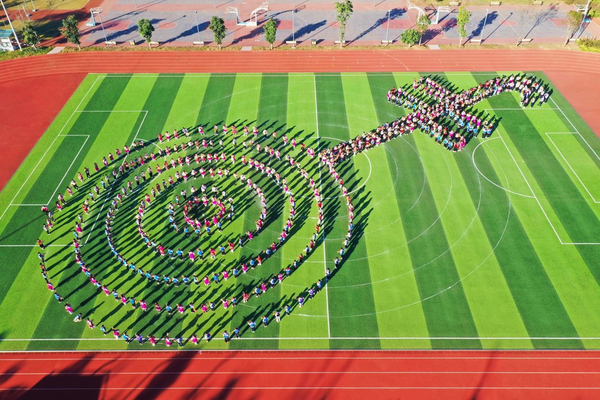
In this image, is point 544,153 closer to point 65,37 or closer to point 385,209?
point 385,209

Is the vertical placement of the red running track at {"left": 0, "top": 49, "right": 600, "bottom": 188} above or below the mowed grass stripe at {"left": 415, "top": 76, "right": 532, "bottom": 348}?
above

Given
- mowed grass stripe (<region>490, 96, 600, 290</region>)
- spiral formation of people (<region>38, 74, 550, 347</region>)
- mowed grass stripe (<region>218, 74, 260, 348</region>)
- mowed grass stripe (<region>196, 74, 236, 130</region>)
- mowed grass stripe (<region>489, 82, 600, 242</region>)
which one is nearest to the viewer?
spiral formation of people (<region>38, 74, 550, 347</region>)

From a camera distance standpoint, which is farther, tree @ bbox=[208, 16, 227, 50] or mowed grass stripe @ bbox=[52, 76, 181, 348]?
tree @ bbox=[208, 16, 227, 50]

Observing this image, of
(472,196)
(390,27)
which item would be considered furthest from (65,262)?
(390,27)

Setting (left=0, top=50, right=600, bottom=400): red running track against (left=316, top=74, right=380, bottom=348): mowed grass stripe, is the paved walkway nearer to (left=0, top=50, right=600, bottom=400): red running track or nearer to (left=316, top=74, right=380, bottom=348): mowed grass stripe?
(left=316, top=74, right=380, bottom=348): mowed grass stripe

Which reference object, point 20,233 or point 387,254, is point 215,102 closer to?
point 20,233

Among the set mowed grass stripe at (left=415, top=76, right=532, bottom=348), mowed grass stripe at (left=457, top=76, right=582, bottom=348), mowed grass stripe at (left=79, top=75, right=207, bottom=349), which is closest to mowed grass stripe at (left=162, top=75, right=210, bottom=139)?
mowed grass stripe at (left=79, top=75, right=207, bottom=349)
